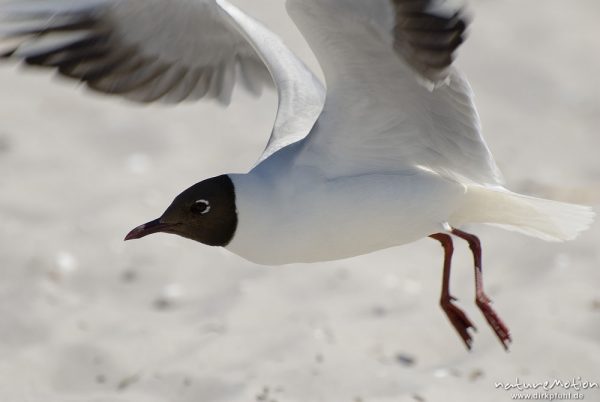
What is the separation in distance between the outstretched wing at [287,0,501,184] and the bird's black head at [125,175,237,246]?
0.25m

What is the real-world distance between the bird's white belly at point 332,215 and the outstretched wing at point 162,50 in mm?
276

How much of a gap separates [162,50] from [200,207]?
3.12 feet

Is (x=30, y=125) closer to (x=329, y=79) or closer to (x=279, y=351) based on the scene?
(x=279, y=351)

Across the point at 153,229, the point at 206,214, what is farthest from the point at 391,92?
the point at 153,229

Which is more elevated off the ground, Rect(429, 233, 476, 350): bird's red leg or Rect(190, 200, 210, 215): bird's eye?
Rect(190, 200, 210, 215): bird's eye

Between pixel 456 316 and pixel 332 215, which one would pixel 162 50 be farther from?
pixel 456 316

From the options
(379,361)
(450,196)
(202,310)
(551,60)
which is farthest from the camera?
(551,60)

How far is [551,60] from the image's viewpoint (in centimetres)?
684

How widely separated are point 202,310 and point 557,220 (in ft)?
4.63

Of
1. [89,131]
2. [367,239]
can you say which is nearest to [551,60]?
[89,131]

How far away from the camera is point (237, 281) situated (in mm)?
5129

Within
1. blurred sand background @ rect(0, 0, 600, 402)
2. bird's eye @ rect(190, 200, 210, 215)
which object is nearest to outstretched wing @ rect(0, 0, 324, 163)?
blurred sand background @ rect(0, 0, 600, 402)

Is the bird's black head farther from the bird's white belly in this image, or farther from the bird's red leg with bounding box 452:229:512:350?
the bird's red leg with bounding box 452:229:512:350

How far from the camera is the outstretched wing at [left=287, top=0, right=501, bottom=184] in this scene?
3.38m
